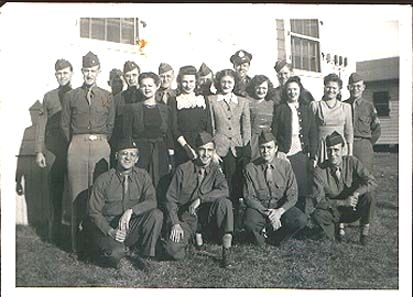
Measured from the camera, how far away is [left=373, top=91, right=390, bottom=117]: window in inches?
173

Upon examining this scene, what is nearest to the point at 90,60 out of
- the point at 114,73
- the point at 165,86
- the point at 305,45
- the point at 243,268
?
the point at 114,73

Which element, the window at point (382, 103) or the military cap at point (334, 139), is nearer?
the window at point (382, 103)

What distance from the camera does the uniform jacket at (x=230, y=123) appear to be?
14.8 feet

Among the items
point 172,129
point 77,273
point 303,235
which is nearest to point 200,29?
point 172,129

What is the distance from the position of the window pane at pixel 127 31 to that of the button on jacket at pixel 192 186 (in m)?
0.97

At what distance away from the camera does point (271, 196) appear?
450 cm

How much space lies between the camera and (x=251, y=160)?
14.8 ft

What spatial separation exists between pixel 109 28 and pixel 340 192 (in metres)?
2.03

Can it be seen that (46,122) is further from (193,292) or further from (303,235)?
(303,235)

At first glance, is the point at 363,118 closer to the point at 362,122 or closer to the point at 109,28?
the point at 362,122

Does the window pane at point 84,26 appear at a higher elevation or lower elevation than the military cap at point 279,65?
higher

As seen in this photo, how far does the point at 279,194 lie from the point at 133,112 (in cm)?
120

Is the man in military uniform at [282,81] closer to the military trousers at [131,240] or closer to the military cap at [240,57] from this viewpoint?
the military cap at [240,57]

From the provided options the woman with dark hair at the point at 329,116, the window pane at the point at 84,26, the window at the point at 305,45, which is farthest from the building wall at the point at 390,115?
the window pane at the point at 84,26
